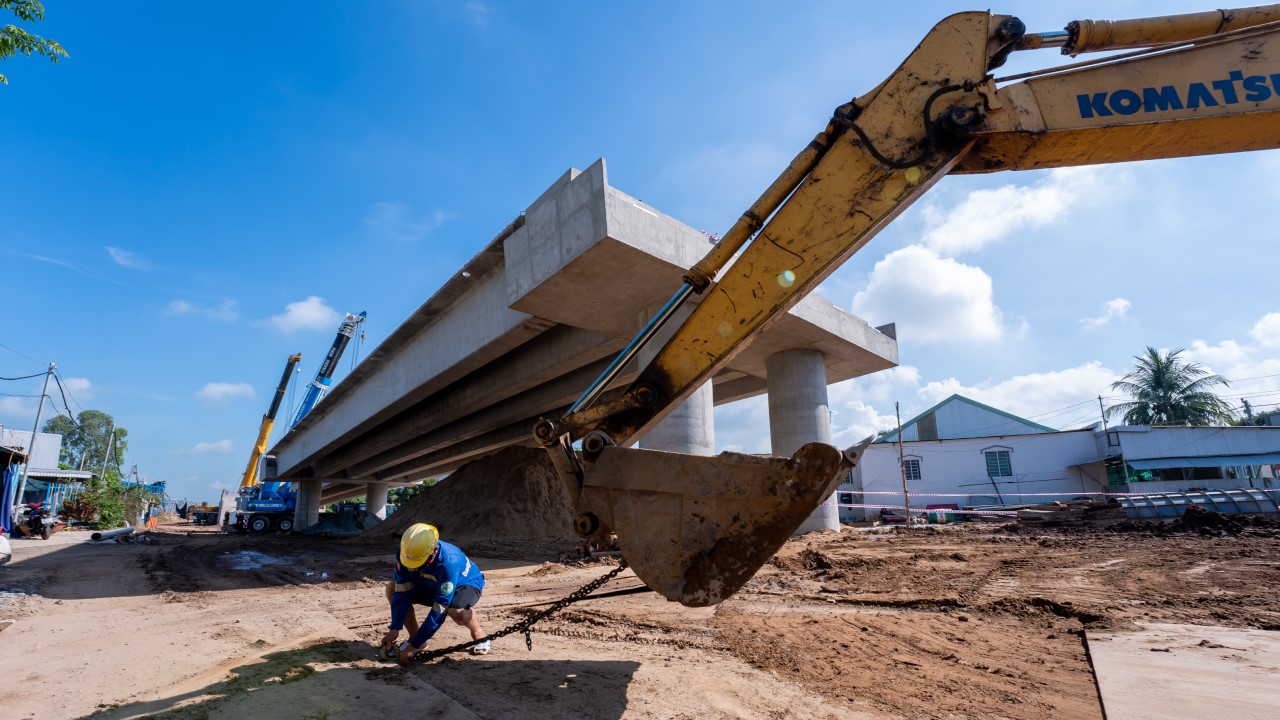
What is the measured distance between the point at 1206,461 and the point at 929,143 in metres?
33.9

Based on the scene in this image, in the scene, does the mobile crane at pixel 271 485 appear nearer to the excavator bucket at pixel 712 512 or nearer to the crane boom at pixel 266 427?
the crane boom at pixel 266 427

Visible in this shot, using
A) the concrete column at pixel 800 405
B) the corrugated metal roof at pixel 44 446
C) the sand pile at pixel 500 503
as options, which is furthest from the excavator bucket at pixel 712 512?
the corrugated metal roof at pixel 44 446

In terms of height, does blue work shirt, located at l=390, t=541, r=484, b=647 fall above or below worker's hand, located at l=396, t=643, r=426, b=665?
above

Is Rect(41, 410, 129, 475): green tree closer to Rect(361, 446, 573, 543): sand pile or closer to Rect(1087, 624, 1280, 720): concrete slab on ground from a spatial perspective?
Rect(361, 446, 573, 543): sand pile

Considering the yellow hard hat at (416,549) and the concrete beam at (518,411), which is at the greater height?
the concrete beam at (518,411)

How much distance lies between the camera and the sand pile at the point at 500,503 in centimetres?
1878

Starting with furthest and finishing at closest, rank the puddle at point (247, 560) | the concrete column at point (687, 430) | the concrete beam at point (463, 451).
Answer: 1. the concrete beam at point (463, 451)
2. the puddle at point (247, 560)
3. the concrete column at point (687, 430)

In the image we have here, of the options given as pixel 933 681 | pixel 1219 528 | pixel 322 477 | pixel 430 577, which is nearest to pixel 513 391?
pixel 430 577

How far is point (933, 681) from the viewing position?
4297 millimetres

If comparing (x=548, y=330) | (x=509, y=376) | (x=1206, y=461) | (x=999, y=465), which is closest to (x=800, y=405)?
(x=548, y=330)

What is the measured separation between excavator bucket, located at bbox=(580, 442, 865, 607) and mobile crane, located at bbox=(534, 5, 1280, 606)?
6.7 inches

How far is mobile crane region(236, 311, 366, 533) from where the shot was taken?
3431cm

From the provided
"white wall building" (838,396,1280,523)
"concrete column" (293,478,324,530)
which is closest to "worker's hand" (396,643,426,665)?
"white wall building" (838,396,1280,523)

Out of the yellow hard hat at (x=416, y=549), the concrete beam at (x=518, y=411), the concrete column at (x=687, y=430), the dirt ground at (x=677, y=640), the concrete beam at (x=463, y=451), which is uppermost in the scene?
the concrete beam at (x=518, y=411)
